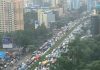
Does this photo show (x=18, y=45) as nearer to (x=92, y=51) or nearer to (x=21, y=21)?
(x=21, y=21)

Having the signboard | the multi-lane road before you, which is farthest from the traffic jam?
the signboard

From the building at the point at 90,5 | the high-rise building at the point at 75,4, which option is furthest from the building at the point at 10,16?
the high-rise building at the point at 75,4

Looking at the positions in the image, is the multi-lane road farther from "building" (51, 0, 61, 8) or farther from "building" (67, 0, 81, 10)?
"building" (51, 0, 61, 8)

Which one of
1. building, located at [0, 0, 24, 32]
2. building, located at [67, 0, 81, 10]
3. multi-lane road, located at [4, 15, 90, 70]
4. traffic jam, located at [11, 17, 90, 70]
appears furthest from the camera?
building, located at [67, 0, 81, 10]

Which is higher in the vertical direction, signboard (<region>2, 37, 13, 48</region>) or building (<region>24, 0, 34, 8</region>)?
building (<region>24, 0, 34, 8</region>)

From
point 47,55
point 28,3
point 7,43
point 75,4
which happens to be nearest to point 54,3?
point 75,4

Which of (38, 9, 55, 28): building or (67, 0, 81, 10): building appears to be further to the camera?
(67, 0, 81, 10): building

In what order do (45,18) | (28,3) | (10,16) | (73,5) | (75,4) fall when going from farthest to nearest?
(28,3) → (73,5) → (75,4) → (45,18) → (10,16)

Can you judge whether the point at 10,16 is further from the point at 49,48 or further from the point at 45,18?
the point at 49,48

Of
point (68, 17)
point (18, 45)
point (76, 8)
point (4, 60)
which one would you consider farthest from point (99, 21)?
point (76, 8)
